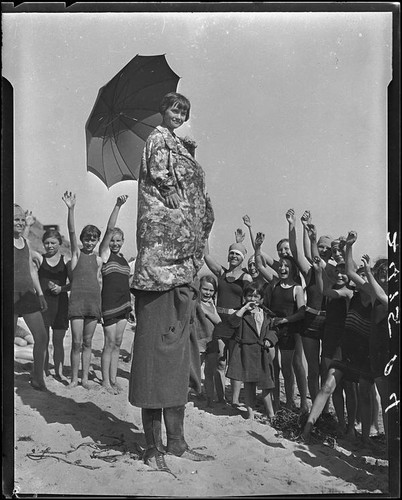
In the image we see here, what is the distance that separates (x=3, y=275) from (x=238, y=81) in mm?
2363

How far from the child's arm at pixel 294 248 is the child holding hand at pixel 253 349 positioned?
0.38 metres

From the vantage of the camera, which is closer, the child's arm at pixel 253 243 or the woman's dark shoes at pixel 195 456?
the woman's dark shoes at pixel 195 456

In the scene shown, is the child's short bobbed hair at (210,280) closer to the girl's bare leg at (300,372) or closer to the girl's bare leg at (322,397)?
the girl's bare leg at (300,372)

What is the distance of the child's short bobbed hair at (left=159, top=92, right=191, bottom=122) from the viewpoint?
6051mm

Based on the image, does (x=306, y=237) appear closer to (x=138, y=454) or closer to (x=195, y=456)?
(x=195, y=456)

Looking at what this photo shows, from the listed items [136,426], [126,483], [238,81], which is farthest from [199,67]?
[126,483]

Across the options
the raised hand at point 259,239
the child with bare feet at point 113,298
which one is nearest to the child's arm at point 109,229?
the child with bare feet at point 113,298

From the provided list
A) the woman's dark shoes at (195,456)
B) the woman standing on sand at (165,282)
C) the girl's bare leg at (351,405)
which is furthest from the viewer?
the girl's bare leg at (351,405)

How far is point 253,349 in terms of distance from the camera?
6.20 metres

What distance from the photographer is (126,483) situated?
5.93 m

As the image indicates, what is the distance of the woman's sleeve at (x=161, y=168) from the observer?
5902 mm

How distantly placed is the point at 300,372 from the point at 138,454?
142 cm

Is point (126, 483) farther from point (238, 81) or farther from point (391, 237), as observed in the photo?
point (238, 81)

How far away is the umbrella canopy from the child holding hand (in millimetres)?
1342
